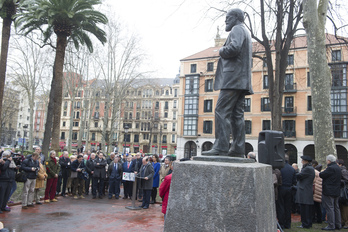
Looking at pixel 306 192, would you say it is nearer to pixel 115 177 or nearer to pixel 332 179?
pixel 332 179

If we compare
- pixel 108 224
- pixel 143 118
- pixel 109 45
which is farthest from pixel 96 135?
pixel 108 224

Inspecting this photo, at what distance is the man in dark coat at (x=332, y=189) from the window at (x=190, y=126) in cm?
3669

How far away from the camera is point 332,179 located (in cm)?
732

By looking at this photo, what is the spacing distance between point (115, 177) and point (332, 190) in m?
8.53

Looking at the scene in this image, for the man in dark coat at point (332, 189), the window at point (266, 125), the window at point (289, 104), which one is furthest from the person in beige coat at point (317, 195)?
the window at point (266, 125)

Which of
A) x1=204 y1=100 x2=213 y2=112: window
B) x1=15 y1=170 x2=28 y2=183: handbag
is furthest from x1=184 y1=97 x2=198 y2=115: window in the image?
x1=15 y1=170 x2=28 y2=183: handbag

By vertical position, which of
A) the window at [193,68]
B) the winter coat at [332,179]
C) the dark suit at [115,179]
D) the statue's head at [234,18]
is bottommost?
the dark suit at [115,179]

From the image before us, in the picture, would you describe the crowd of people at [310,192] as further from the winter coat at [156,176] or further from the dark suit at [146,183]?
the winter coat at [156,176]

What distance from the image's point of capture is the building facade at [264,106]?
35.0 meters

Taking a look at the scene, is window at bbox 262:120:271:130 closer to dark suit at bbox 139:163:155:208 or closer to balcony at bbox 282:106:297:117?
balcony at bbox 282:106:297:117

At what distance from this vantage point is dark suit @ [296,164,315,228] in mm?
7645

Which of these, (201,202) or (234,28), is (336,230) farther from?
(234,28)

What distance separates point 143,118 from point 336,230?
222 ft

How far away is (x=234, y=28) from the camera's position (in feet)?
14.9
